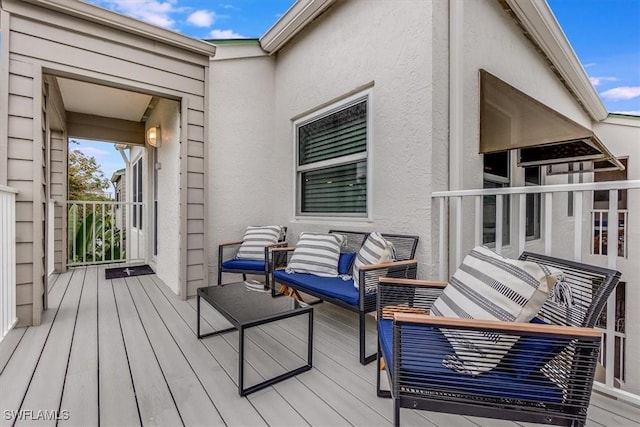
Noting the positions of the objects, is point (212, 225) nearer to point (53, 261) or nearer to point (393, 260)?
point (393, 260)

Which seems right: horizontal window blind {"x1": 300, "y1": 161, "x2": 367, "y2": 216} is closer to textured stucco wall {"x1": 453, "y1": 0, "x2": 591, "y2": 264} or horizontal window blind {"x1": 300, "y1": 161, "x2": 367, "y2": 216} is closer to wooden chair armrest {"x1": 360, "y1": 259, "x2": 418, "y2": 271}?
wooden chair armrest {"x1": 360, "y1": 259, "x2": 418, "y2": 271}

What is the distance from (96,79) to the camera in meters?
2.92

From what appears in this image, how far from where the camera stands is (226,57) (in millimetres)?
3928

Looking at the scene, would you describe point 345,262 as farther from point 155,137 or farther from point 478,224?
point 155,137

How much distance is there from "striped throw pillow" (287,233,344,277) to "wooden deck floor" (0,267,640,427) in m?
0.46

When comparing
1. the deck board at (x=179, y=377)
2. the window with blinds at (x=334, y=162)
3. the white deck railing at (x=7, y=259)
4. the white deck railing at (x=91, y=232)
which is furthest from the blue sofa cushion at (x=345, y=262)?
the white deck railing at (x=91, y=232)

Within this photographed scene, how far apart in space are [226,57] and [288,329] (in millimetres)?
3490

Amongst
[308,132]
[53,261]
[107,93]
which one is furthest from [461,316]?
[53,261]

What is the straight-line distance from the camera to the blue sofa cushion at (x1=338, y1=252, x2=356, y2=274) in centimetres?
291

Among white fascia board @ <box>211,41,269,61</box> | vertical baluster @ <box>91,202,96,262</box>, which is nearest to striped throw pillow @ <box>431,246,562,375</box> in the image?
white fascia board @ <box>211,41,269,61</box>

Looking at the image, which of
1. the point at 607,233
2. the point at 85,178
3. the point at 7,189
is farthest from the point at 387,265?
the point at 85,178

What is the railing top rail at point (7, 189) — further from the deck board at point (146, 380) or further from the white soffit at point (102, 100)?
the white soffit at point (102, 100)

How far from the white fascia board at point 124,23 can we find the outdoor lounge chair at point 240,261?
2323mm

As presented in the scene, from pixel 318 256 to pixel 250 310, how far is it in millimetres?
1098
